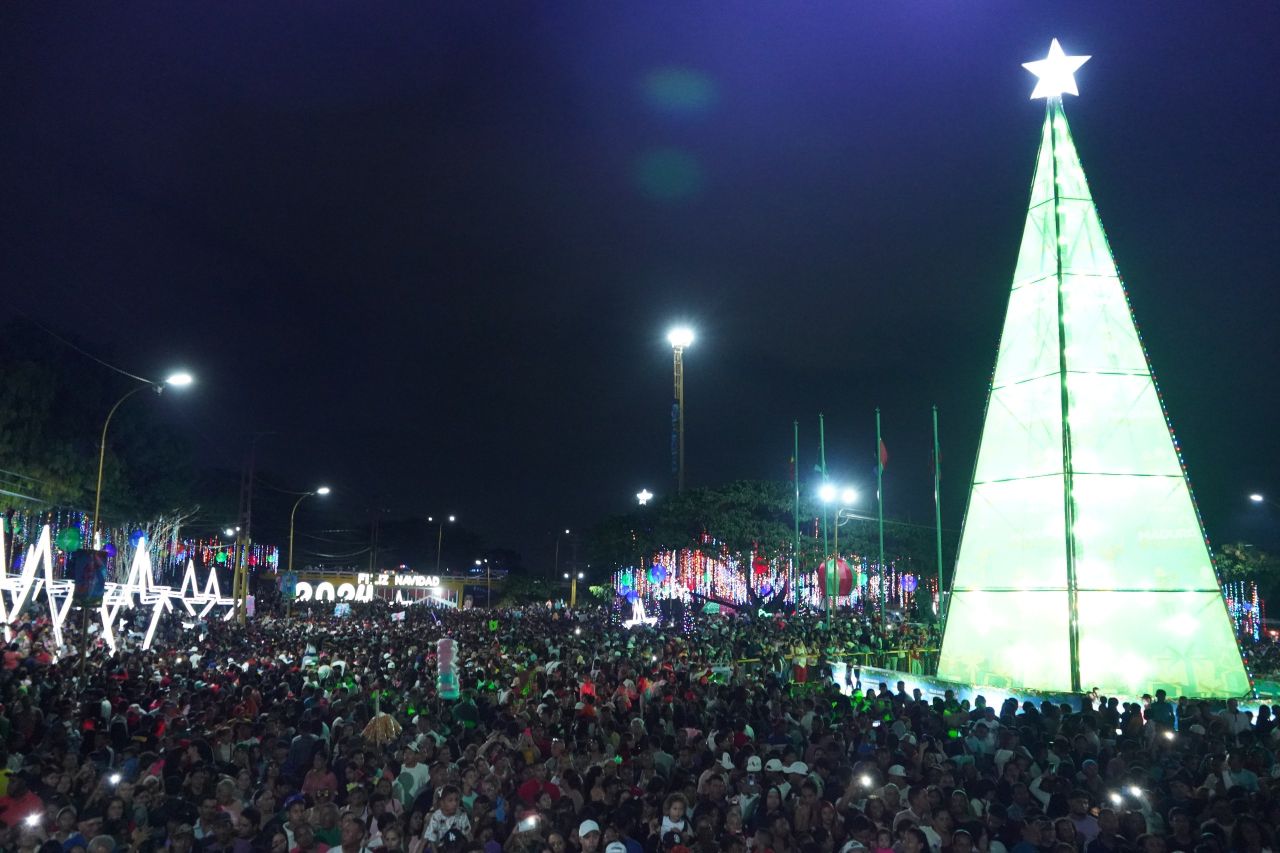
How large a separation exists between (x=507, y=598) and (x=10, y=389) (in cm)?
5878

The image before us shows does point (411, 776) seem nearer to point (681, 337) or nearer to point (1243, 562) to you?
point (1243, 562)

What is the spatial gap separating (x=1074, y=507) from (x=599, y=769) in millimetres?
12673

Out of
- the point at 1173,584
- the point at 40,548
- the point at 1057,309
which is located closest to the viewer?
the point at 1173,584

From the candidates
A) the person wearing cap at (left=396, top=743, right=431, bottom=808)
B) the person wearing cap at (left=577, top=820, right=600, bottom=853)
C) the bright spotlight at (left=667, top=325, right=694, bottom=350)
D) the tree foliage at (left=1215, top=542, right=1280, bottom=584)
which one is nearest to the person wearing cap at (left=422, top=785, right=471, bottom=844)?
the person wearing cap at (left=577, top=820, right=600, bottom=853)

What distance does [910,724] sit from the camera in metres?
12.8

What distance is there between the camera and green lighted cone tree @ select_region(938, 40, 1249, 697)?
17938mm

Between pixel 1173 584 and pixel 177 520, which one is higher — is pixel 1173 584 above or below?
below

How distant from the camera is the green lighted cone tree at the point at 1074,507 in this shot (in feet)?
58.9

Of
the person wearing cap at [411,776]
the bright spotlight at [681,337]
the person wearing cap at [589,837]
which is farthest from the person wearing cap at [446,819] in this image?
the bright spotlight at [681,337]

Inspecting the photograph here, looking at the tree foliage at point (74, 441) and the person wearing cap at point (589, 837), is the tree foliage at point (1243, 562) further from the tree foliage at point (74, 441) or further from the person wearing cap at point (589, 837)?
the tree foliage at point (74, 441)

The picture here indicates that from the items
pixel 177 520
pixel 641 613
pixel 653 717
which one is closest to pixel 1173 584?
pixel 653 717

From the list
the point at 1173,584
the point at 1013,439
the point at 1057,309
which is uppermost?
the point at 1057,309

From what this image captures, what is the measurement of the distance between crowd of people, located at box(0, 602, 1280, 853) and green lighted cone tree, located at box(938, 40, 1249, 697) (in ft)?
11.0

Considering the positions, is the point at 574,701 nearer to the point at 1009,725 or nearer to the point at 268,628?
the point at 1009,725
